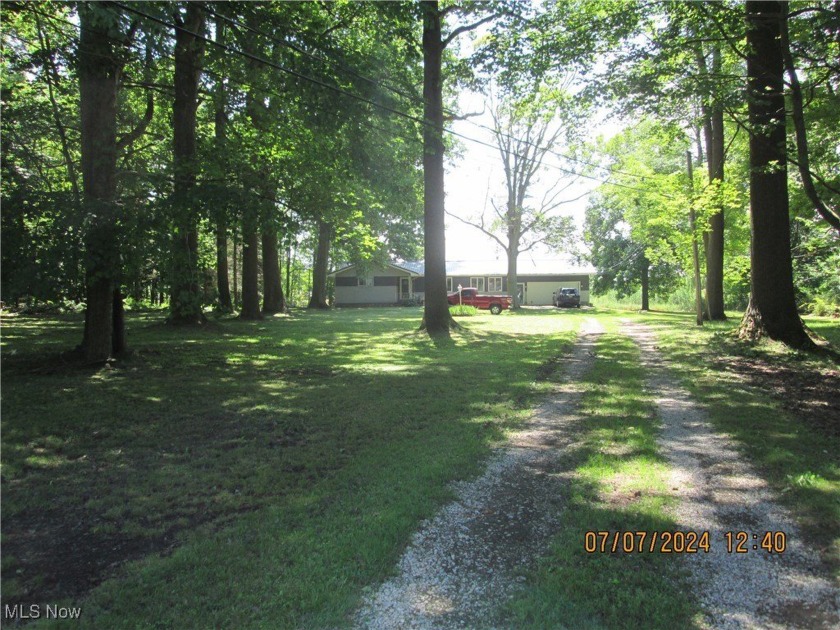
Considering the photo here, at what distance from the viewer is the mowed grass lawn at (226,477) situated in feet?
9.10

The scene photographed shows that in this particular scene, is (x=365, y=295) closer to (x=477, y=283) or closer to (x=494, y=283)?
(x=477, y=283)

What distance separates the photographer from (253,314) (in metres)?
20.7

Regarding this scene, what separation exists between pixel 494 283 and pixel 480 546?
45706 millimetres

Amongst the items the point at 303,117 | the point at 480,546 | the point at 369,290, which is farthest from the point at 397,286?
the point at 480,546

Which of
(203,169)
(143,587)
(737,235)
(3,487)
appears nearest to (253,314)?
(203,169)

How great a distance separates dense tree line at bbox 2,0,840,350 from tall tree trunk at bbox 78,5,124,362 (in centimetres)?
3

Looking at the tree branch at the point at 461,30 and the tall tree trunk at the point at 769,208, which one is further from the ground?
the tree branch at the point at 461,30

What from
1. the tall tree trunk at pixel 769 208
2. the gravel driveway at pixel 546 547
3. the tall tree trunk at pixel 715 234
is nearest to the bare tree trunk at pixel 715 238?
the tall tree trunk at pixel 715 234

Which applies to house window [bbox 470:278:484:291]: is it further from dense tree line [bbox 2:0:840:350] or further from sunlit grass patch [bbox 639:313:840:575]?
sunlit grass patch [bbox 639:313:840:575]

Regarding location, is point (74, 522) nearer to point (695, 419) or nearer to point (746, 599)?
point (746, 599)

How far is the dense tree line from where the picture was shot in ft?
26.2

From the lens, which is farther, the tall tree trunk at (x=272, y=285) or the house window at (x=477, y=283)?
the house window at (x=477, y=283)

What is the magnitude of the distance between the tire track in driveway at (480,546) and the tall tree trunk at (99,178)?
22.3 ft

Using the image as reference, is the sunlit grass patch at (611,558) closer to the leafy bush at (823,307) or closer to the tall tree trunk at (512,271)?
the leafy bush at (823,307)
